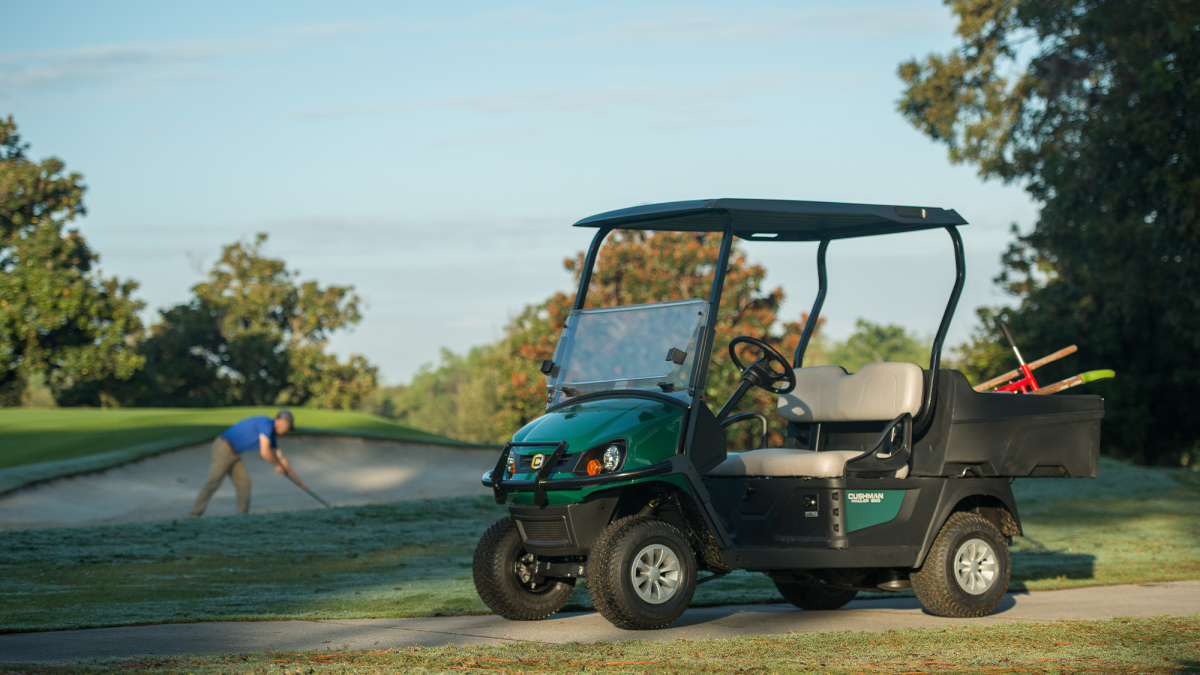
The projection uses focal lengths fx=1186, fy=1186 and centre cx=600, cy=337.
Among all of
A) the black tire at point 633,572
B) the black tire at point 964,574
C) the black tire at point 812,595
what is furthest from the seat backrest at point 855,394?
the black tire at point 633,572

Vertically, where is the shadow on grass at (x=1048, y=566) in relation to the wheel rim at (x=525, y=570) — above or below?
below

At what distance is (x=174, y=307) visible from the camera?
51.9m

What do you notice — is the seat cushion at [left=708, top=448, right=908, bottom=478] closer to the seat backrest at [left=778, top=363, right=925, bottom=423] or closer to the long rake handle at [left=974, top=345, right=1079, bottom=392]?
the seat backrest at [left=778, top=363, right=925, bottom=423]

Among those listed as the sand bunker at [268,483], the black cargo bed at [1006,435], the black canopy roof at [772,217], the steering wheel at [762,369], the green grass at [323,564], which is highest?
the black canopy roof at [772,217]

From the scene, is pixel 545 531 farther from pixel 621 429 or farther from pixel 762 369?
pixel 762 369

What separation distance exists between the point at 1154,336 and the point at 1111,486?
10.6 meters

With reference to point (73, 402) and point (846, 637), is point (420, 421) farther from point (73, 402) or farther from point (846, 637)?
point (846, 637)

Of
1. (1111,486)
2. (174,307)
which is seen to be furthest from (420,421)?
(1111,486)

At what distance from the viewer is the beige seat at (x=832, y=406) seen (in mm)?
7754

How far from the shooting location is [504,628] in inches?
285

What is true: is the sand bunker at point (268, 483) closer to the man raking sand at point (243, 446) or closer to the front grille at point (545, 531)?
the man raking sand at point (243, 446)

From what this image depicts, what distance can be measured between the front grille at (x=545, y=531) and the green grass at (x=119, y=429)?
17.8m

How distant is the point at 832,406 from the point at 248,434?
31.9 feet

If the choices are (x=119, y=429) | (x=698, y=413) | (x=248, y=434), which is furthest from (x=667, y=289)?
(x=698, y=413)
